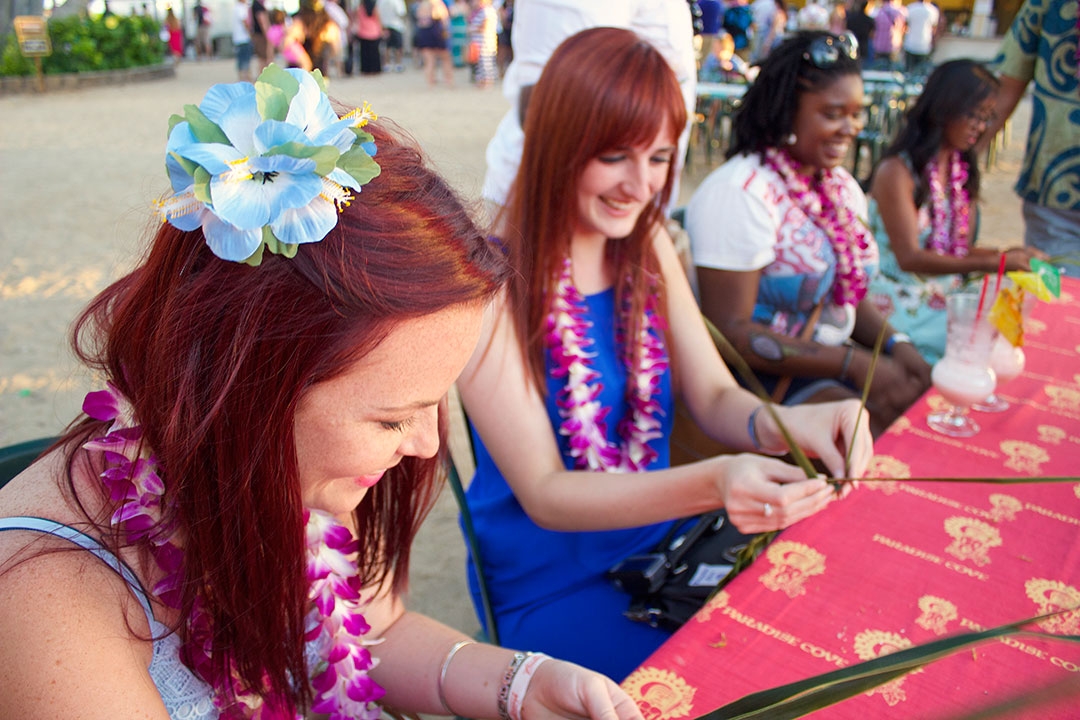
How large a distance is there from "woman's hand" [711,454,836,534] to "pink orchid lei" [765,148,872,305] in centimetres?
151

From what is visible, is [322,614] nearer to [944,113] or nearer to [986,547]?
[986,547]

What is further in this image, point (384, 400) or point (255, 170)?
point (384, 400)

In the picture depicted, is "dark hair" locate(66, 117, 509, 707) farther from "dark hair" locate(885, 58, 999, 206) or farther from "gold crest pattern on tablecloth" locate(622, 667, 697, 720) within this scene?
"dark hair" locate(885, 58, 999, 206)

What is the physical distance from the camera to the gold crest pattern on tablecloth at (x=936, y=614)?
3.76ft

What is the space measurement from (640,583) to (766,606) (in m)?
0.41

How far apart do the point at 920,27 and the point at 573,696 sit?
13926 millimetres

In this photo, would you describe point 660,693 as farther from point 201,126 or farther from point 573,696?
point 201,126

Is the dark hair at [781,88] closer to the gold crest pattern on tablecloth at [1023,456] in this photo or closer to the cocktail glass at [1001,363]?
the cocktail glass at [1001,363]

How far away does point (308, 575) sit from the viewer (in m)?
1.17

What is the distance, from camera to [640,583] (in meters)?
1.55

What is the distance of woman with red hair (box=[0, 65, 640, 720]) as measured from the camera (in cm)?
81

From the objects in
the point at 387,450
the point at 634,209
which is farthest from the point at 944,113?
the point at 387,450

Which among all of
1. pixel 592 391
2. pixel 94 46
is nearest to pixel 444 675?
pixel 592 391

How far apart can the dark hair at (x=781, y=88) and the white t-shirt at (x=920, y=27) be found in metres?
11.4
